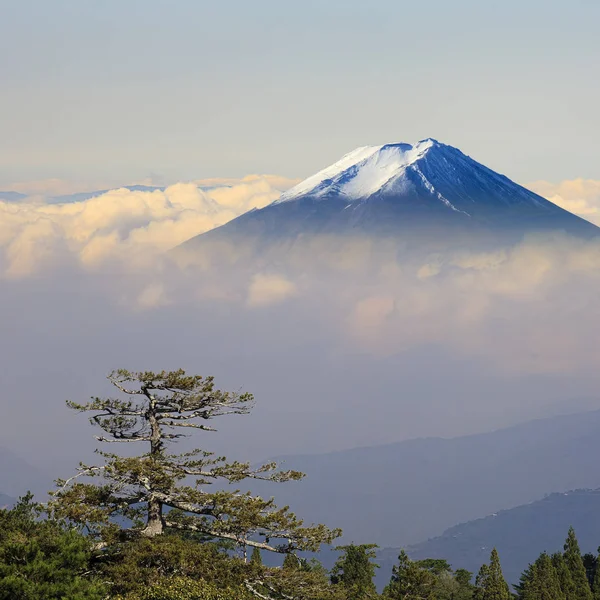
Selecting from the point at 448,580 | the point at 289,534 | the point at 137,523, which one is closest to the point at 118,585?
the point at 289,534

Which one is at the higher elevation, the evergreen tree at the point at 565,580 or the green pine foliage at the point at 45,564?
the green pine foliage at the point at 45,564

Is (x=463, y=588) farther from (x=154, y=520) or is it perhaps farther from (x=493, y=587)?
(x=154, y=520)

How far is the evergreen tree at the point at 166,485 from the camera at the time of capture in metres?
35.8

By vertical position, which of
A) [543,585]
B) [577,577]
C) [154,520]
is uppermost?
[154,520]

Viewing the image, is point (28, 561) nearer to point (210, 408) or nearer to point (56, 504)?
point (56, 504)

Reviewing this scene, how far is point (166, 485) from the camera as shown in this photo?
36.5 metres

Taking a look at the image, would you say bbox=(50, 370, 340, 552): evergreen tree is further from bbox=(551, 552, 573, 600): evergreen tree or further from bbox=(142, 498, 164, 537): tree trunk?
bbox=(551, 552, 573, 600): evergreen tree

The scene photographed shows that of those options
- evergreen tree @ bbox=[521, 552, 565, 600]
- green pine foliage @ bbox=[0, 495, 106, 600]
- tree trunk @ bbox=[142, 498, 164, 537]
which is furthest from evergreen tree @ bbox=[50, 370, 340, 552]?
evergreen tree @ bbox=[521, 552, 565, 600]

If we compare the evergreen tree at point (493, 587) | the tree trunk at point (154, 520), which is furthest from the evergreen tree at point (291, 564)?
the evergreen tree at point (493, 587)

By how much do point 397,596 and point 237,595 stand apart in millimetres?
15205

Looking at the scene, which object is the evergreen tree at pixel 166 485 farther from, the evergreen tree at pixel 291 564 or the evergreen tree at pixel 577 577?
the evergreen tree at pixel 577 577

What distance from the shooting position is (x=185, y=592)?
3053 centimetres

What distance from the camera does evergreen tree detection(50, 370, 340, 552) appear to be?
35812mm

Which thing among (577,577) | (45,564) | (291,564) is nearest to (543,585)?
(577,577)
